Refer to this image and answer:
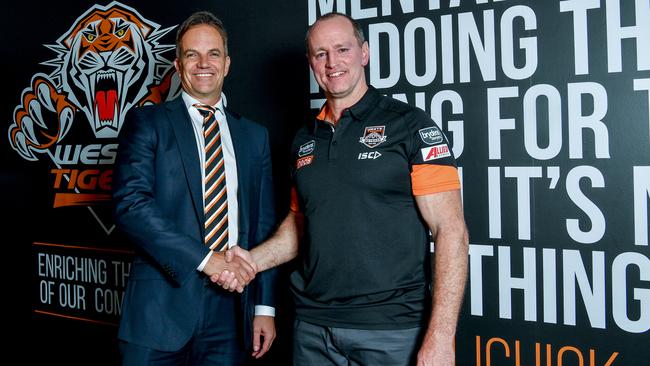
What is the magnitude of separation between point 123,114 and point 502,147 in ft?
6.74

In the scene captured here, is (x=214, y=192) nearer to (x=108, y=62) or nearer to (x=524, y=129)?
(x=524, y=129)

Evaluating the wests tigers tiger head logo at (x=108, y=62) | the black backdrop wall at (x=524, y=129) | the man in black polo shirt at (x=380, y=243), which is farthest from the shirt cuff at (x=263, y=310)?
the wests tigers tiger head logo at (x=108, y=62)

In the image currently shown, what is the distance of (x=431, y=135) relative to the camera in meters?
Result: 1.83

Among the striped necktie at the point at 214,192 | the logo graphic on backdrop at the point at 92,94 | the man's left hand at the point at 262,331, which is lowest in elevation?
the man's left hand at the point at 262,331

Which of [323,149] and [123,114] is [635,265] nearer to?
[323,149]

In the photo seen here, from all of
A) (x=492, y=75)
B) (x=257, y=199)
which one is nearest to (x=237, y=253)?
(x=257, y=199)

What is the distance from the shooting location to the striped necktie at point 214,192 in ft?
7.00

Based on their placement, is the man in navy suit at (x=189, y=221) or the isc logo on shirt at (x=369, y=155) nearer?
the isc logo on shirt at (x=369, y=155)

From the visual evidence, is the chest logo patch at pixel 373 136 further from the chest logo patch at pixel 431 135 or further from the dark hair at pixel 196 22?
the dark hair at pixel 196 22

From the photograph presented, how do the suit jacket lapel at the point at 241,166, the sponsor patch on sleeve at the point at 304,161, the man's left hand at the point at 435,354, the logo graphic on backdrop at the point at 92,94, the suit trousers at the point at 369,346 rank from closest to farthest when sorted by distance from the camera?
the man's left hand at the point at 435,354 < the suit trousers at the point at 369,346 < the sponsor patch on sleeve at the point at 304,161 < the suit jacket lapel at the point at 241,166 < the logo graphic on backdrop at the point at 92,94

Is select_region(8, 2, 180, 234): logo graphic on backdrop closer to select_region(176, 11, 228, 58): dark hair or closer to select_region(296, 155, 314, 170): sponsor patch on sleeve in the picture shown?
select_region(176, 11, 228, 58): dark hair

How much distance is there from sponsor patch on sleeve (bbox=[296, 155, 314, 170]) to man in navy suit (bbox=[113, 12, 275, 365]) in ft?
0.98

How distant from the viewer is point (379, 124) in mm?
1887

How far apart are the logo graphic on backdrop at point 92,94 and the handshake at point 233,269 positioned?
1328 mm
